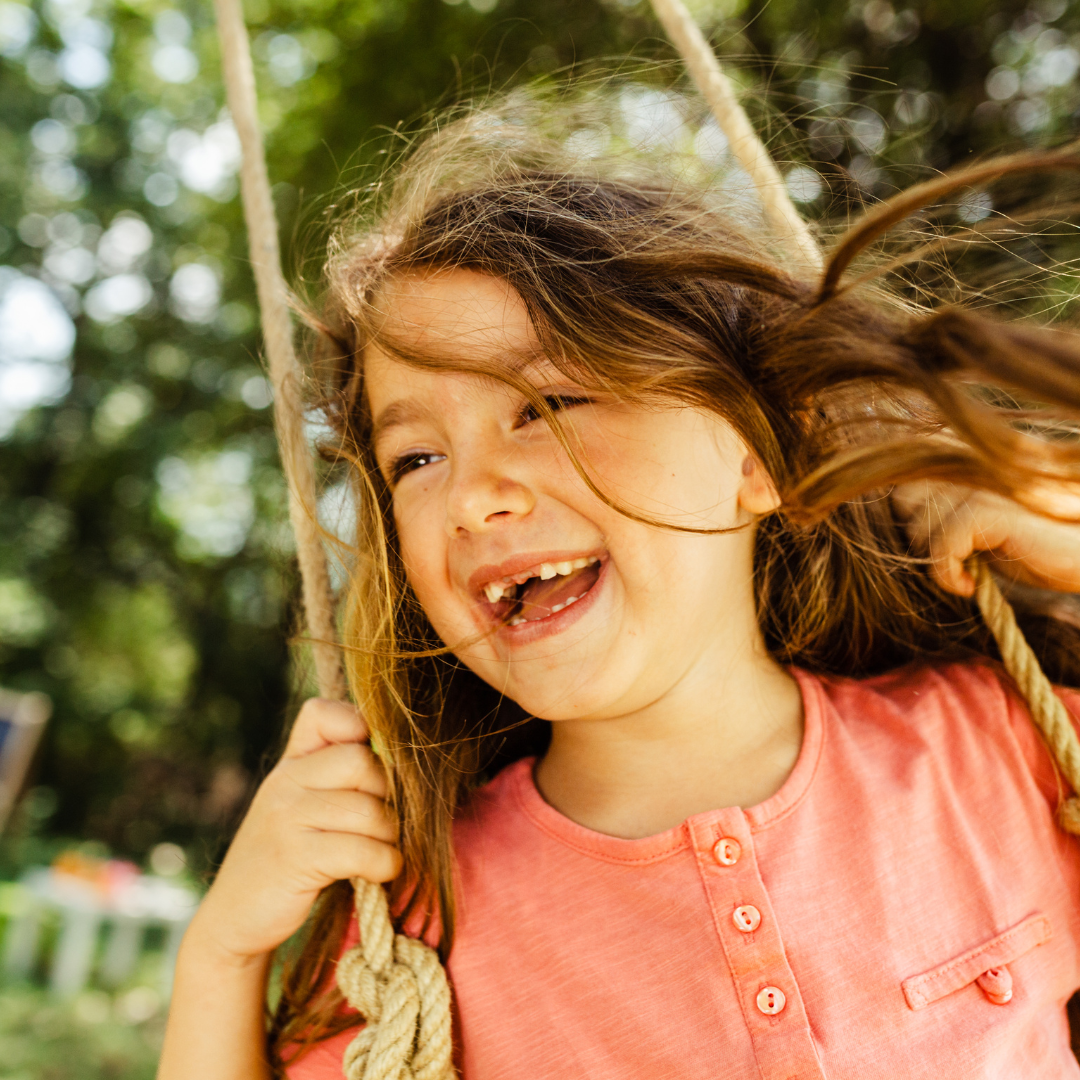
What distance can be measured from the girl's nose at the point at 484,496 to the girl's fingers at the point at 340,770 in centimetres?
30

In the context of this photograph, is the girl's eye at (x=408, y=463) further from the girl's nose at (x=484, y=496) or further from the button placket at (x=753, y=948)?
the button placket at (x=753, y=948)

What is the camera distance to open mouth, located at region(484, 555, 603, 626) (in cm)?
94

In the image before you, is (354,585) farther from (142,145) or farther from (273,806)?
(142,145)

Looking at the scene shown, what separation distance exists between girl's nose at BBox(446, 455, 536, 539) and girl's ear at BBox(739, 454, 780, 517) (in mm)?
261

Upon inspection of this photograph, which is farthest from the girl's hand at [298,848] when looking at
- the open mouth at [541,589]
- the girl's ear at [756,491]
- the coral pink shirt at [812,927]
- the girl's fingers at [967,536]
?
the girl's fingers at [967,536]

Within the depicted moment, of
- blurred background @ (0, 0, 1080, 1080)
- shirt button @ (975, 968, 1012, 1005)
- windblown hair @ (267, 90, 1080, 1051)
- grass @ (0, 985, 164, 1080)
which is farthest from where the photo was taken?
blurred background @ (0, 0, 1080, 1080)

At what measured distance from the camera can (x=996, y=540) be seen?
110 cm


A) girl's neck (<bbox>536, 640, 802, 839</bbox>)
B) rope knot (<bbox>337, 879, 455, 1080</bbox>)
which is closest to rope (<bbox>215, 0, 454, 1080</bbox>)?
rope knot (<bbox>337, 879, 455, 1080</bbox>)

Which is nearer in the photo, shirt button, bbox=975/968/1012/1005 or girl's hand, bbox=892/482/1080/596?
shirt button, bbox=975/968/1012/1005

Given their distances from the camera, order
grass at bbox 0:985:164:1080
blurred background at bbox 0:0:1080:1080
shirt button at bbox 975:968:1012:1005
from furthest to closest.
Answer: blurred background at bbox 0:0:1080:1080 < grass at bbox 0:985:164:1080 < shirt button at bbox 975:968:1012:1005

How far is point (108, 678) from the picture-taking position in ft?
30.0

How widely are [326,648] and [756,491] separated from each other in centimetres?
51

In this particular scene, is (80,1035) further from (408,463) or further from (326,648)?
(408,463)

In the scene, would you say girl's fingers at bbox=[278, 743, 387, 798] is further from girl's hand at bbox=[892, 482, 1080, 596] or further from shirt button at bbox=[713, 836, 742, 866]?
girl's hand at bbox=[892, 482, 1080, 596]
